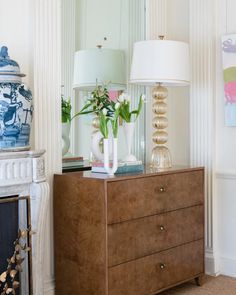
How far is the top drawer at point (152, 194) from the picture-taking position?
2.42m

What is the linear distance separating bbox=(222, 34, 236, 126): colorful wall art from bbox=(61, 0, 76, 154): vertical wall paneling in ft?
3.63

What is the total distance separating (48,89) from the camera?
261 cm

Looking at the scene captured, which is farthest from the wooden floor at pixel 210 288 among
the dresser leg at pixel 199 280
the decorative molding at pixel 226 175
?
the decorative molding at pixel 226 175

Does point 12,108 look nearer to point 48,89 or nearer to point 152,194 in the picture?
point 48,89

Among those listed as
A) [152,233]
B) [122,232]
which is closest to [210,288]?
[152,233]

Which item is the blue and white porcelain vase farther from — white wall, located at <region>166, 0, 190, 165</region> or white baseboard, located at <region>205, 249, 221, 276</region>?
white baseboard, located at <region>205, 249, 221, 276</region>

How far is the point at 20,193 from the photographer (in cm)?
222

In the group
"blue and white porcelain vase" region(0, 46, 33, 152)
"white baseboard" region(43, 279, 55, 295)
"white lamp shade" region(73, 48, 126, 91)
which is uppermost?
"white lamp shade" region(73, 48, 126, 91)

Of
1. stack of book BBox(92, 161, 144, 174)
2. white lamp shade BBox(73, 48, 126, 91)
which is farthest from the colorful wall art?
stack of book BBox(92, 161, 144, 174)

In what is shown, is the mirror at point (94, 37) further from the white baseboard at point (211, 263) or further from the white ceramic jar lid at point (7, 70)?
the white baseboard at point (211, 263)

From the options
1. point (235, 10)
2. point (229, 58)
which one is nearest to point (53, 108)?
point (229, 58)

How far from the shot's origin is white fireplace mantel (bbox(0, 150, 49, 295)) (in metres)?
2.10

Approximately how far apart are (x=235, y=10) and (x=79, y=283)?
2.16 metres

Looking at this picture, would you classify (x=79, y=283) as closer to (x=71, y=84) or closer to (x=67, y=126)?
(x=67, y=126)
